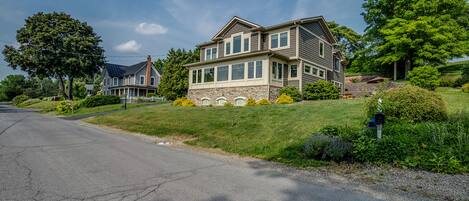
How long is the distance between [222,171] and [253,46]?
61.0ft

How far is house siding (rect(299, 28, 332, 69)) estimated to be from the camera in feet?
71.8

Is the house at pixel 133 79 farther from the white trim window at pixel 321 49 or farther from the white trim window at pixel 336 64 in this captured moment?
the white trim window at pixel 321 49

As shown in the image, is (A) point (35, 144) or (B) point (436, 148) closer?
(B) point (436, 148)

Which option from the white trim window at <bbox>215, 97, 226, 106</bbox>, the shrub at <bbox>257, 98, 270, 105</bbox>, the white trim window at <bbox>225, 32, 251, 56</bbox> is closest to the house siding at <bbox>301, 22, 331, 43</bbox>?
the white trim window at <bbox>225, 32, 251, 56</bbox>

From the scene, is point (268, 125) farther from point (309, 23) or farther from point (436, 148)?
point (309, 23)

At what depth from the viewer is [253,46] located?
23250mm

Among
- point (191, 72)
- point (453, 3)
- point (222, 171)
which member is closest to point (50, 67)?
point (191, 72)

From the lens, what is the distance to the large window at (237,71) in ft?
69.9

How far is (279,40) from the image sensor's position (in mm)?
22391

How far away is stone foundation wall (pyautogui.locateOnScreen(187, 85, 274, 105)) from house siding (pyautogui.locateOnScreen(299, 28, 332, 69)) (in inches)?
174

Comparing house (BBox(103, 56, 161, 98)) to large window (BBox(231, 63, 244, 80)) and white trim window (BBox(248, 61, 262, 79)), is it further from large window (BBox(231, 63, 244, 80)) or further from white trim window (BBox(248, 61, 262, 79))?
white trim window (BBox(248, 61, 262, 79))

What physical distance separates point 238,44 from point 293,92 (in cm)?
748

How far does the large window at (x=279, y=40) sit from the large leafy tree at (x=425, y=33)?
14.2m

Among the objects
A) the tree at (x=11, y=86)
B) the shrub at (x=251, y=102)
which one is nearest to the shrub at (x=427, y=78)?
the shrub at (x=251, y=102)
